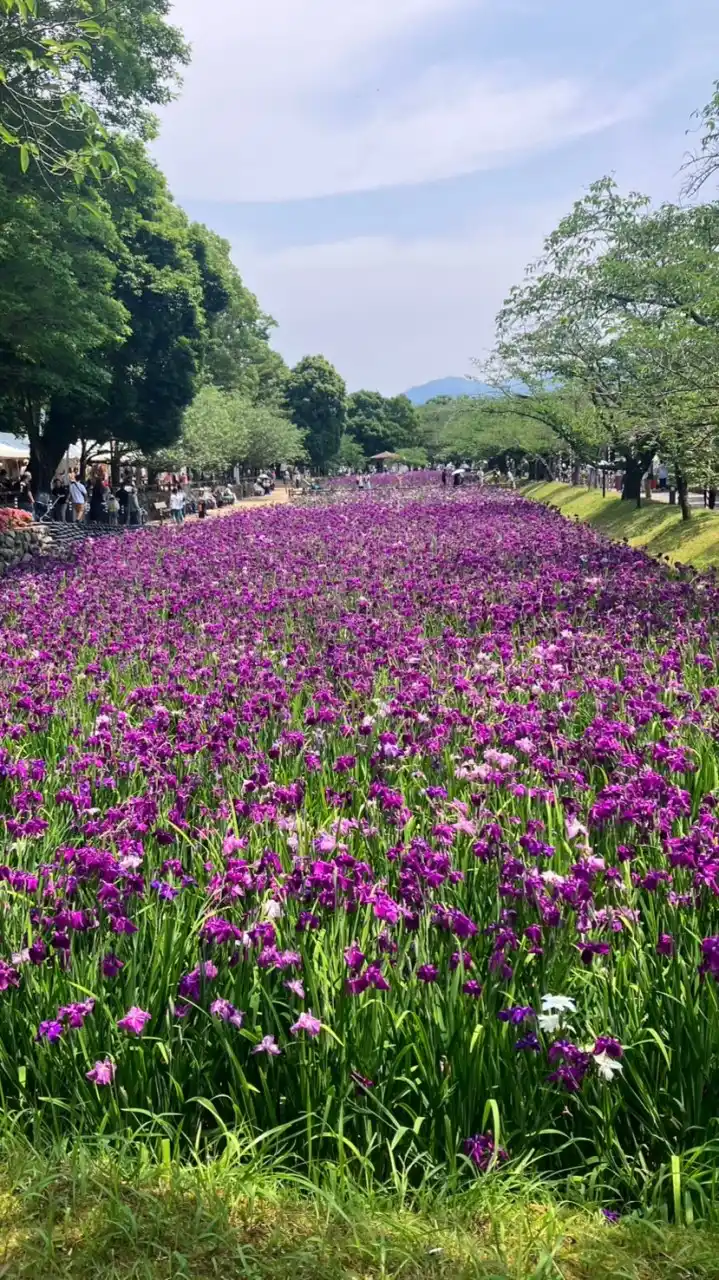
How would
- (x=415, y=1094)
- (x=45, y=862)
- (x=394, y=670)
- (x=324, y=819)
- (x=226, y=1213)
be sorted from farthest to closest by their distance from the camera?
(x=394, y=670), (x=324, y=819), (x=45, y=862), (x=415, y=1094), (x=226, y=1213)

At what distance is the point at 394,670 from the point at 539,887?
163 inches

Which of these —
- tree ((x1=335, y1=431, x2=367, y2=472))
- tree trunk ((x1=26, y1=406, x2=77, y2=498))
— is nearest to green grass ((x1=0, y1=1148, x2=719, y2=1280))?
tree trunk ((x1=26, y1=406, x2=77, y2=498))

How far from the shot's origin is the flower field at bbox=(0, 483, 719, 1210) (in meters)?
2.67

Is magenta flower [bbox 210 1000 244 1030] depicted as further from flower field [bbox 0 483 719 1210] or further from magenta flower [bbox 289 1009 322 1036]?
magenta flower [bbox 289 1009 322 1036]

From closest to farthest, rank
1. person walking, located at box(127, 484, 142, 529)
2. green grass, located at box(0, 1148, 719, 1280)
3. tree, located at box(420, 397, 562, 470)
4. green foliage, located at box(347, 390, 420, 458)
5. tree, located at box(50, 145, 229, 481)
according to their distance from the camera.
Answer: green grass, located at box(0, 1148, 719, 1280), tree, located at box(50, 145, 229, 481), person walking, located at box(127, 484, 142, 529), tree, located at box(420, 397, 562, 470), green foliage, located at box(347, 390, 420, 458)

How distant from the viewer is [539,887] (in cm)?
315

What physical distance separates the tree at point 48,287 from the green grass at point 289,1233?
660 inches

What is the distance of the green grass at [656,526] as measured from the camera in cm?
1650

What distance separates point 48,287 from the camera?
18.7m

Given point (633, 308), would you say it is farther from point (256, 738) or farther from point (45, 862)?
point (45, 862)

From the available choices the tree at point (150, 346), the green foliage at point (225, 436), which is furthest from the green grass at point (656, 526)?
the green foliage at point (225, 436)

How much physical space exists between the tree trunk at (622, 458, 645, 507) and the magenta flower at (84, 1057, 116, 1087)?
2467 centimetres

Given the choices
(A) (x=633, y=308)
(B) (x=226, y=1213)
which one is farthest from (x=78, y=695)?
(A) (x=633, y=308)

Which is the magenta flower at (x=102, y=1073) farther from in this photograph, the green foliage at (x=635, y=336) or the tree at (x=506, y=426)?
the tree at (x=506, y=426)
